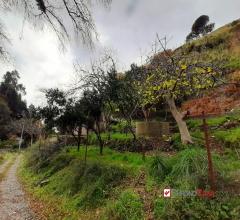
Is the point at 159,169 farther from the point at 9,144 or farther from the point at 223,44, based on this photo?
the point at 9,144

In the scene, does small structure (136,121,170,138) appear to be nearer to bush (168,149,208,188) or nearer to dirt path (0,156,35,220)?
dirt path (0,156,35,220)

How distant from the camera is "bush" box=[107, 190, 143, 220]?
6.51 m

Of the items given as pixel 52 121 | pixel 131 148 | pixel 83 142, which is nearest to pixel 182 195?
pixel 131 148

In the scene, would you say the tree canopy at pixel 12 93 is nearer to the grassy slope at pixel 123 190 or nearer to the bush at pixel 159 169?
the grassy slope at pixel 123 190

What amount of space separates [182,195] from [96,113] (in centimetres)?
1067

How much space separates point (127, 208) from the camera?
22.2 ft

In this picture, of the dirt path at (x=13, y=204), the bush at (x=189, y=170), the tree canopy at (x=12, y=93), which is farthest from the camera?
→ the tree canopy at (x=12, y=93)

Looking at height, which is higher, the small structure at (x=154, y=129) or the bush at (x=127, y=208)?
the small structure at (x=154, y=129)

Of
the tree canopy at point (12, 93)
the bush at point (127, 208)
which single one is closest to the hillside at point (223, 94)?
the bush at point (127, 208)

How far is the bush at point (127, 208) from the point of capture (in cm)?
651

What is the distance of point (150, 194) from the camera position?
22.9 feet

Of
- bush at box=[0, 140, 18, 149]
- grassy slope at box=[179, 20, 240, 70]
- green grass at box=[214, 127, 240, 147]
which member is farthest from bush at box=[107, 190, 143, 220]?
bush at box=[0, 140, 18, 149]

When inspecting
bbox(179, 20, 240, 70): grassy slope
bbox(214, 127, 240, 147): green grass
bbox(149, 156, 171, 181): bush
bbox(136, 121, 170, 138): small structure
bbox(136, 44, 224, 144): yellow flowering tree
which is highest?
bbox(179, 20, 240, 70): grassy slope

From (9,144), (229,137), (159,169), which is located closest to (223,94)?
(229,137)
